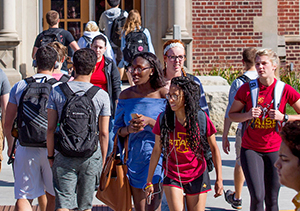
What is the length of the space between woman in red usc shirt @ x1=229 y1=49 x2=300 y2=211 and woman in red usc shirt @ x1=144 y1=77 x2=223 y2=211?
1.92 feet

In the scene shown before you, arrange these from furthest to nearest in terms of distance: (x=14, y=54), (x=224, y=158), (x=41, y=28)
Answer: (x=41, y=28) < (x=14, y=54) < (x=224, y=158)

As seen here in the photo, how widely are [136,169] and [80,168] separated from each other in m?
0.51

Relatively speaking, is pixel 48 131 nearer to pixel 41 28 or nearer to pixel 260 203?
pixel 260 203

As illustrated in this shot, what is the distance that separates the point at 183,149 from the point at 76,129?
860mm

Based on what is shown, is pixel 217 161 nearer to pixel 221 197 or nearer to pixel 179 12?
pixel 221 197

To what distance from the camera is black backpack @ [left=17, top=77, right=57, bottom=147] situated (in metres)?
4.32

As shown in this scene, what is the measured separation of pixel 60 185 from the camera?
400 centimetres

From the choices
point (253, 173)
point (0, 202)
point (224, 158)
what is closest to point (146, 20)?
point (224, 158)

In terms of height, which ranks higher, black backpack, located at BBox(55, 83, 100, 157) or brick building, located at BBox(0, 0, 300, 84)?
brick building, located at BBox(0, 0, 300, 84)

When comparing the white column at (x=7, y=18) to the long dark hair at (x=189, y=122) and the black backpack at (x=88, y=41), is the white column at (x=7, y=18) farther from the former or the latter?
the long dark hair at (x=189, y=122)

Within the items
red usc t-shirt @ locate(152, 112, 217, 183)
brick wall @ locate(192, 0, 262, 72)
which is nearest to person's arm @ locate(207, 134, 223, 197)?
red usc t-shirt @ locate(152, 112, 217, 183)

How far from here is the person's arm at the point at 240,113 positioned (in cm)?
444

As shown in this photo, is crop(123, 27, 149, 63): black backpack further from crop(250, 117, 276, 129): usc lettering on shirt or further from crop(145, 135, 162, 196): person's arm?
crop(145, 135, 162, 196): person's arm

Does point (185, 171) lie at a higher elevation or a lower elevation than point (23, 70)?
lower
